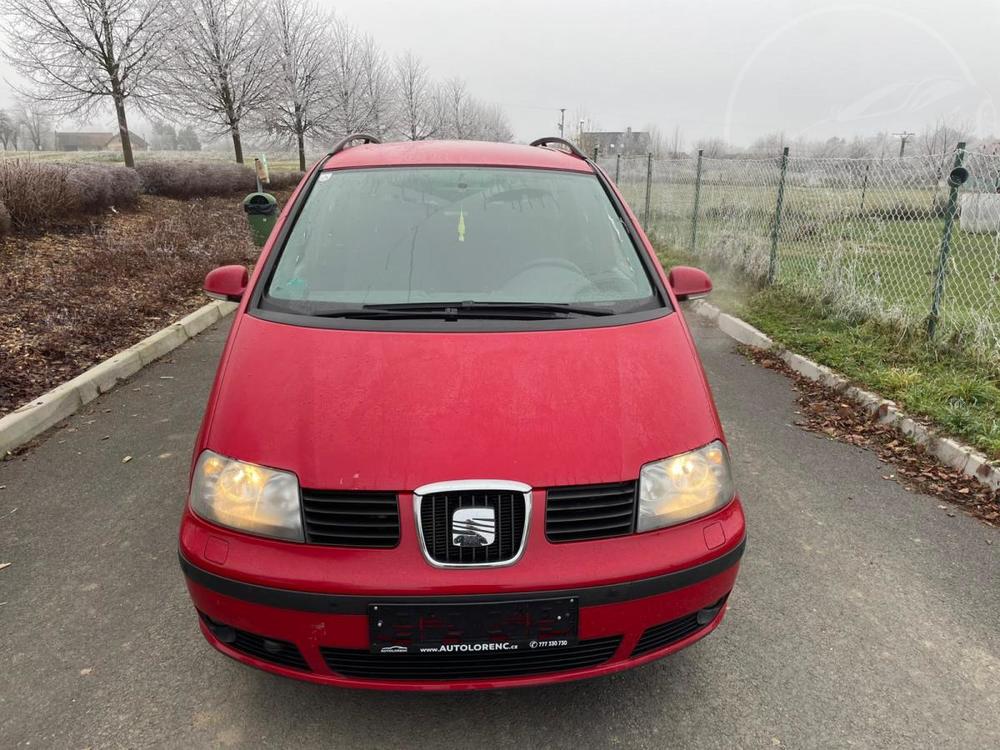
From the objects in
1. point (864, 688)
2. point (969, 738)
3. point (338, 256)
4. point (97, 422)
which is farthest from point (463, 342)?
point (97, 422)

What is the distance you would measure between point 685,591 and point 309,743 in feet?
4.05

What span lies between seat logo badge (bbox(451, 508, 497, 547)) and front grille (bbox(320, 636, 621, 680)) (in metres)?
0.31

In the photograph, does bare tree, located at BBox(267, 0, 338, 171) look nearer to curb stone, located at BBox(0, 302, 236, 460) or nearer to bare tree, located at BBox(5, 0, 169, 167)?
bare tree, located at BBox(5, 0, 169, 167)

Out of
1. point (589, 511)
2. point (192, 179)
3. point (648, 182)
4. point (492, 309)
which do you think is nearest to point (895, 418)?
point (492, 309)

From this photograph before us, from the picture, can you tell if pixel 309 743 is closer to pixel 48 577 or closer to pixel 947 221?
pixel 48 577

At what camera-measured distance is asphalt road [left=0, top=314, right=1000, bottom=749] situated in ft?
6.85

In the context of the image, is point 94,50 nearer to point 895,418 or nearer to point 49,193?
point 49,193

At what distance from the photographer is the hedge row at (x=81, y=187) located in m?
8.94

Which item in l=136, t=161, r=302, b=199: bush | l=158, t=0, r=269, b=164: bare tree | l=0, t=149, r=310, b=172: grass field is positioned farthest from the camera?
l=0, t=149, r=310, b=172: grass field

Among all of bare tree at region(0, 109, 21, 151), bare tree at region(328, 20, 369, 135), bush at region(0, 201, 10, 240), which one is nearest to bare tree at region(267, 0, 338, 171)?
bare tree at region(328, 20, 369, 135)

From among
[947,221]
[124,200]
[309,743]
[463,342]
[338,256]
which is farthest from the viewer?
[124,200]

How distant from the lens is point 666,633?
200cm

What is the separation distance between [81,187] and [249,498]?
11.3 metres

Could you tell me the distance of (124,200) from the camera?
12.8m
